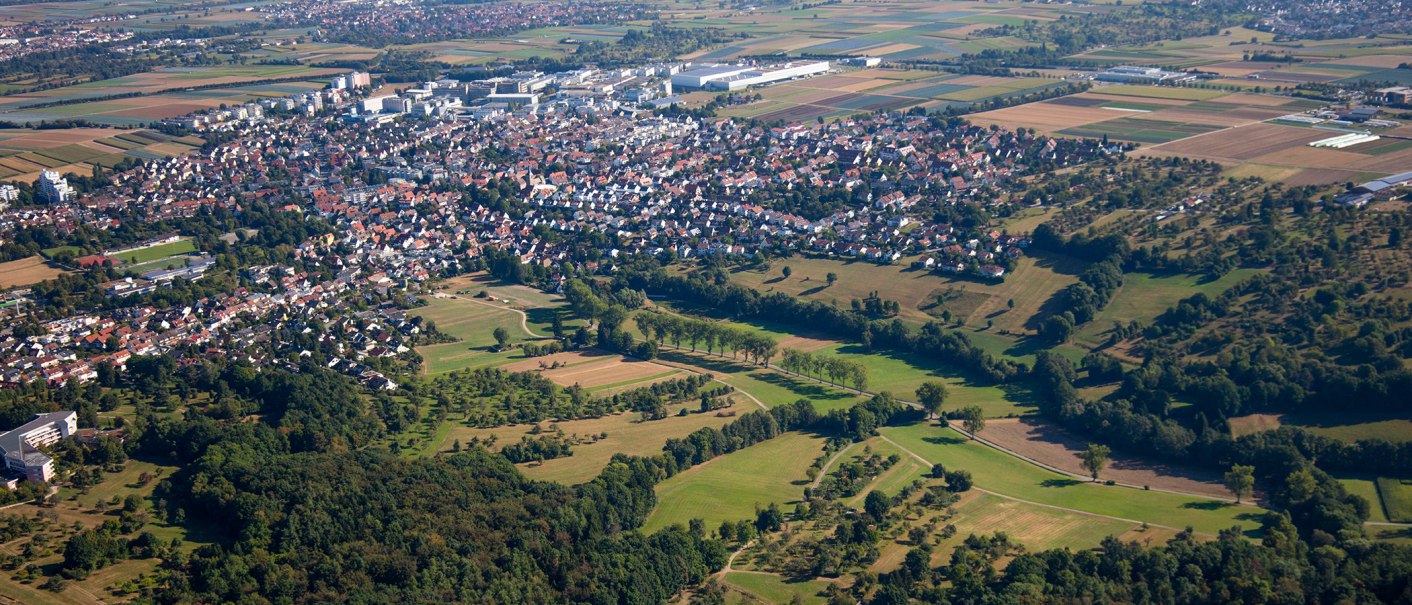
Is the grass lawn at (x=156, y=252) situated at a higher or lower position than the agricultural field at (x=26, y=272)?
lower

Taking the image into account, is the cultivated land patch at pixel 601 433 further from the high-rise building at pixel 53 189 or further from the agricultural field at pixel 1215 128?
the high-rise building at pixel 53 189

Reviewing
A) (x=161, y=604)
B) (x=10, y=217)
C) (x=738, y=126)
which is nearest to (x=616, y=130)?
(x=738, y=126)

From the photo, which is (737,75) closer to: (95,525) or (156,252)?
(156,252)

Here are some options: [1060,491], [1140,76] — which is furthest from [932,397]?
[1140,76]

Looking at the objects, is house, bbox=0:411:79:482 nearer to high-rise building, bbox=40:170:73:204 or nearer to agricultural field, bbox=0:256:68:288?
agricultural field, bbox=0:256:68:288

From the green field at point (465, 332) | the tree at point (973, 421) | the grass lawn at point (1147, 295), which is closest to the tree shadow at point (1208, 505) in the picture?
the tree at point (973, 421)

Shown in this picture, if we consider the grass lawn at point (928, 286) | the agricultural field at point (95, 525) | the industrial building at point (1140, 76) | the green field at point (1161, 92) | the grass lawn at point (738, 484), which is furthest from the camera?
the industrial building at point (1140, 76)
